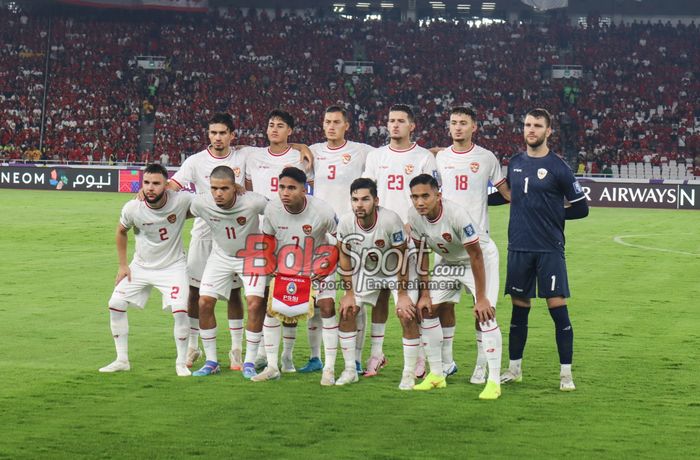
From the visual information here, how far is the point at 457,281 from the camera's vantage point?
9.19 metres

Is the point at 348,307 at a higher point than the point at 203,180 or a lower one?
lower

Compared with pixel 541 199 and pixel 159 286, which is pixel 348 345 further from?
pixel 541 199

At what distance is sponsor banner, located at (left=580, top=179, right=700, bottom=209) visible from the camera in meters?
36.7

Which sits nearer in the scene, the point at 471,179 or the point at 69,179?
the point at 471,179

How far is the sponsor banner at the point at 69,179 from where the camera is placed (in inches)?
1619

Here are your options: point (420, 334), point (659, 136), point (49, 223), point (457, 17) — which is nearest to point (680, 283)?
point (420, 334)

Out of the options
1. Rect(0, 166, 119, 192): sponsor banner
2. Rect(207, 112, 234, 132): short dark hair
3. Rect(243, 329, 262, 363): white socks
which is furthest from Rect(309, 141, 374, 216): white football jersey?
Rect(0, 166, 119, 192): sponsor banner

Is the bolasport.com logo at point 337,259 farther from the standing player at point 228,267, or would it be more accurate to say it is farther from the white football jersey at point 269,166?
the white football jersey at point 269,166

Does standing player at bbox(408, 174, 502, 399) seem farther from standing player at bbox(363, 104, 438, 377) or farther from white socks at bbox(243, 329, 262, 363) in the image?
white socks at bbox(243, 329, 262, 363)

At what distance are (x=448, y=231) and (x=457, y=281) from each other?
1.91 feet

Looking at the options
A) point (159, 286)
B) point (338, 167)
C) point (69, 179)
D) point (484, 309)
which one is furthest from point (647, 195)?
point (159, 286)

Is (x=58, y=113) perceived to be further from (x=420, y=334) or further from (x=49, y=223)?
(x=420, y=334)

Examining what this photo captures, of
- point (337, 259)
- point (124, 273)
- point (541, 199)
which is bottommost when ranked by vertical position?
point (124, 273)

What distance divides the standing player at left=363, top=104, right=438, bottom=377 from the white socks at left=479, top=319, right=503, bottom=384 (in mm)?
934
